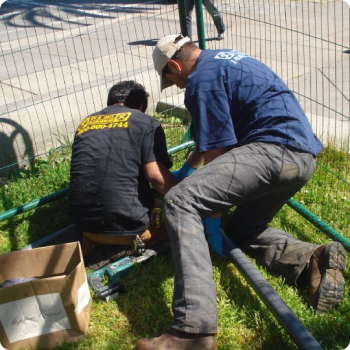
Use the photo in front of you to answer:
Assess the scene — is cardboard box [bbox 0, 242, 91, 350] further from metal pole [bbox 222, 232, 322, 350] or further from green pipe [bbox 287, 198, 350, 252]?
Answer: green pipe [bbox 287, 198, 350, 252]

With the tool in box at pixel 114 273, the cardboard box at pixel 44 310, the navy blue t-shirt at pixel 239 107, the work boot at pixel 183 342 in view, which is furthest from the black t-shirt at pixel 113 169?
the work boot at pixel 183 342

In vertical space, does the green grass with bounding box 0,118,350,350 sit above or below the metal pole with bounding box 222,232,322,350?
below

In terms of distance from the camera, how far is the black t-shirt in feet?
10.3

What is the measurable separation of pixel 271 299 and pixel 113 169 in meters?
1.24

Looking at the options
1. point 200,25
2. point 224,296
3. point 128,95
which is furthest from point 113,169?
point 200,25

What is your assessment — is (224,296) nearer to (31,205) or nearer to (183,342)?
(183,342)

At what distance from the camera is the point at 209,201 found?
8.49 feet

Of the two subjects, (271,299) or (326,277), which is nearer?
(271,299)

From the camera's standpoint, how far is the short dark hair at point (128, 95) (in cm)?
341

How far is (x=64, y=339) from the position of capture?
8.70 ft

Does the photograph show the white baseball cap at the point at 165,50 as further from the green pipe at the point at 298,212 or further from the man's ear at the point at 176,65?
the green pipe at the point at 298,212

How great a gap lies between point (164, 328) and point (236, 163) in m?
0.99

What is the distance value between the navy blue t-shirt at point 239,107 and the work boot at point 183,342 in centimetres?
94

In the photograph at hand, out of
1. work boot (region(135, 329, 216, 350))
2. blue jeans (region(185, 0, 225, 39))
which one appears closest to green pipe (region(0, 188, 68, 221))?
work boot (region(135, 329, 216, 350))
